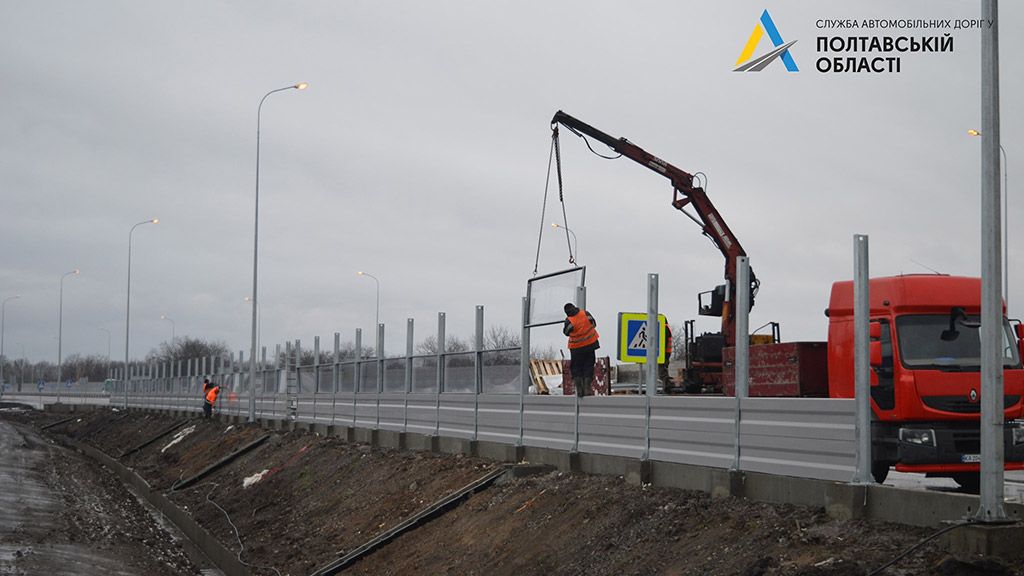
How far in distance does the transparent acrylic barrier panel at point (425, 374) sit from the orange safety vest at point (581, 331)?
20.7 feet

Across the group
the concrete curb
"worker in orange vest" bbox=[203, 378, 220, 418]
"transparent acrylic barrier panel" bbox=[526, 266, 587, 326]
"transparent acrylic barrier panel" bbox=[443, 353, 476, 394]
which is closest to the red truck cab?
"transparent acrylic barrier panel" bbox=[526, 266, 587, 326]

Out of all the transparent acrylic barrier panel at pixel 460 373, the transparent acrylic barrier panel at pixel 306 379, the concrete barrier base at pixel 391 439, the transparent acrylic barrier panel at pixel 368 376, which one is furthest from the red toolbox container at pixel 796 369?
the transparent acrylic barrier panel at pixel 306 379

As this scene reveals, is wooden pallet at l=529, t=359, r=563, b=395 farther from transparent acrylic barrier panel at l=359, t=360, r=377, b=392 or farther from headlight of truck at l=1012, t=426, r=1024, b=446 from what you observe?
headlight of truck at l=1012, t=426, r=1024, b=446

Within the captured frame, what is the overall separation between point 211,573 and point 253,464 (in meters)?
8.65

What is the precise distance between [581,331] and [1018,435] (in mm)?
6670

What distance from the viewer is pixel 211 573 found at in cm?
2347

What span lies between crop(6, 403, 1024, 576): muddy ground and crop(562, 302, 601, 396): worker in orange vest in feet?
6.06

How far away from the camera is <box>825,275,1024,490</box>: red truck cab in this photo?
13.7 metres

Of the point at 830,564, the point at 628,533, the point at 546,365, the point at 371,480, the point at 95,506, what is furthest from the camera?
the point at 546,365

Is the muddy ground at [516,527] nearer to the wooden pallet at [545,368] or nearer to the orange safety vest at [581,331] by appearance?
the orange safety vest at [581,331]

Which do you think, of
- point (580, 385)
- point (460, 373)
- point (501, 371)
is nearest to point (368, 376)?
point (460, 373)

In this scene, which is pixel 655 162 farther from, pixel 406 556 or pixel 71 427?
pixel 71 427

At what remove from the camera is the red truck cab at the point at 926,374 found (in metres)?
13.7

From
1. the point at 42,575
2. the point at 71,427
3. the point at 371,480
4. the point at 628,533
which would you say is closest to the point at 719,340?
the point at 371,480
